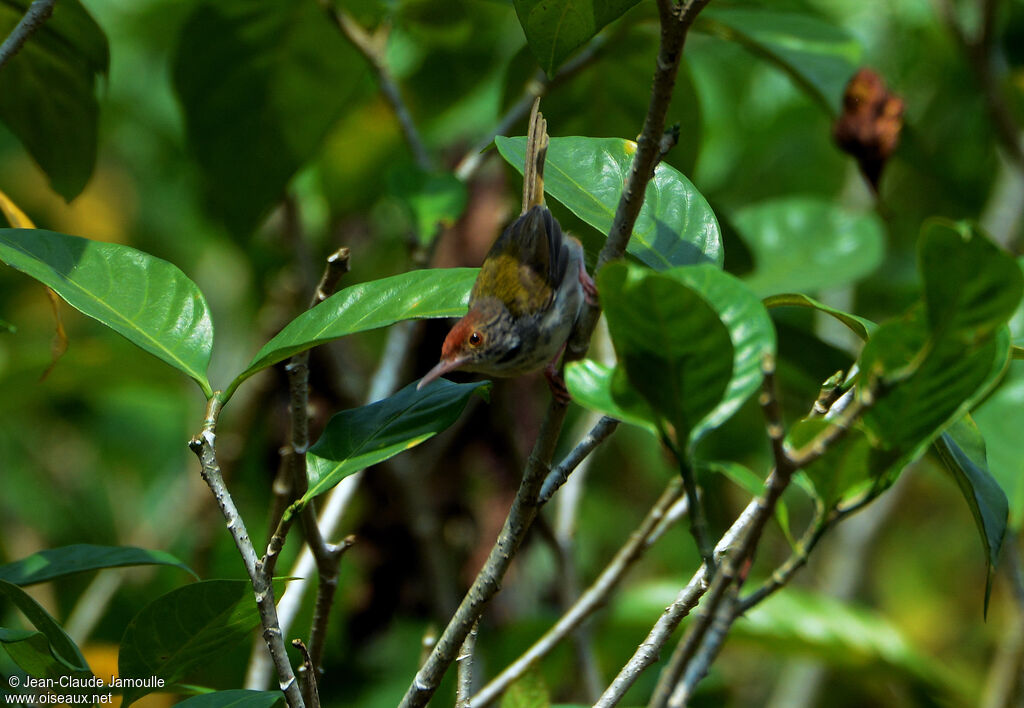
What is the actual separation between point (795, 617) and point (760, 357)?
1760 mm

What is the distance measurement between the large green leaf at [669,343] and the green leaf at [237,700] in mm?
436

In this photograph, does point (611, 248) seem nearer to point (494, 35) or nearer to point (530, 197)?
point (530, 197)

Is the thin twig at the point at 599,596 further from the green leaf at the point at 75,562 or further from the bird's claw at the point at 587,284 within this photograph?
the green leaf at the point at 75,562

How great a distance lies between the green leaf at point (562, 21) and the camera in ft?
3.07

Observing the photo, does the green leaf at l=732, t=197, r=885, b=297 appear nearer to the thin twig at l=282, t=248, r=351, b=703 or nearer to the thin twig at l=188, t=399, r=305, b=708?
the thin twig at l=282, t=248, r=351, b=703

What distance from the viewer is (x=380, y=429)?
97cm

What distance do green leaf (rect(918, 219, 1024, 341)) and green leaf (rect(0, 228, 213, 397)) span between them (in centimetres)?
64

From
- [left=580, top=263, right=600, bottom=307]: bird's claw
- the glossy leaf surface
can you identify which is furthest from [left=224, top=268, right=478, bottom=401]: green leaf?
[left=580, top=263, right=600, bottom=307]: bird's claw

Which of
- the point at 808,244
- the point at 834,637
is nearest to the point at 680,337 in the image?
the point at 808,244

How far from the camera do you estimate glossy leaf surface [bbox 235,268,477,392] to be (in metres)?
0.88

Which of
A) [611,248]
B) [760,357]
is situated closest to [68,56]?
[611,248]

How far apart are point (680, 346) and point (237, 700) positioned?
1.71ft

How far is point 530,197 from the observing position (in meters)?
1.44

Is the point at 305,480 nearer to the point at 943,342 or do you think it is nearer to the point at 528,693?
the point at 528,693
